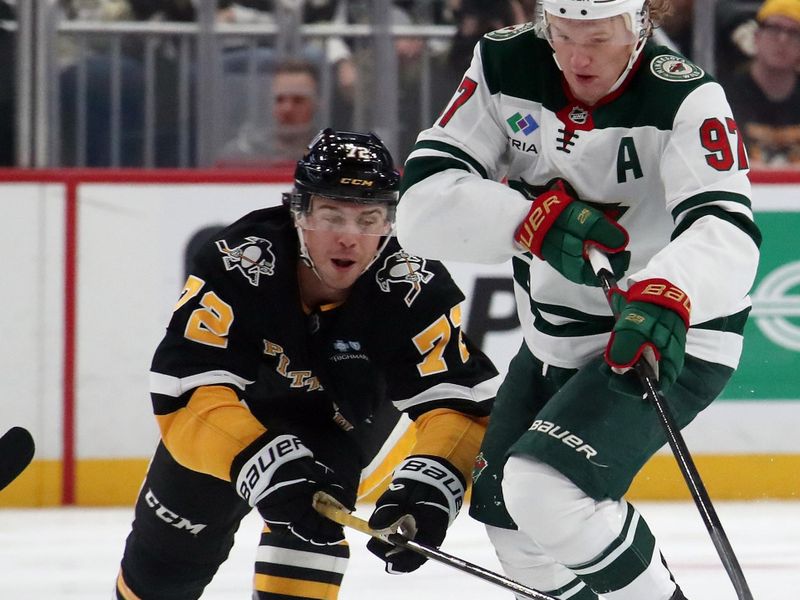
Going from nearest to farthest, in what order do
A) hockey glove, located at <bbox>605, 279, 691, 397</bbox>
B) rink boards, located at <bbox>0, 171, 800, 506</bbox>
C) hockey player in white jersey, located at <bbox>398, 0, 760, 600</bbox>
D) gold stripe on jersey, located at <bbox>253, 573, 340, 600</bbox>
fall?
hockey glove, located at <bbox>605, 279, 691, 397</bbox>, hockey player in white jersey, located at <bbox>398, 0, 760, 600</bbox>, gold stripe on jersey, located at <bbox>253, 573, 340, 600</bbox>, rink boards, located at <bbox>0, 171, 800, 506</bbox>

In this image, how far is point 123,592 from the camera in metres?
2.79

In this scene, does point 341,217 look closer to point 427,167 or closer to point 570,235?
point 427,167

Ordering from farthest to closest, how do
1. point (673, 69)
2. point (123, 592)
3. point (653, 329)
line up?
1. point (123, 592)
2. point (673, 69)
3. point (653, 329)

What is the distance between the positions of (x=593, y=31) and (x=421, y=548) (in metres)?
0.81

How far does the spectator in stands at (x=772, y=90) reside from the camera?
15.9 feet

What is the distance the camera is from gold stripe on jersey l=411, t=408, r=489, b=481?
8.43ft

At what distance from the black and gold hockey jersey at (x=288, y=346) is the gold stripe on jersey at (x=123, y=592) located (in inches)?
12.0

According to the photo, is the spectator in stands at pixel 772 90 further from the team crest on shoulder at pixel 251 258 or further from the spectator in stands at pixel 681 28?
the team crest on shoulder at pixel 251 258

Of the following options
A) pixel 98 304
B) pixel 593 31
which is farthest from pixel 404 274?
pixel 98 304

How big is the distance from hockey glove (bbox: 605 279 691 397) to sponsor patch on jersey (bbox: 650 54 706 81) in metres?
0.37

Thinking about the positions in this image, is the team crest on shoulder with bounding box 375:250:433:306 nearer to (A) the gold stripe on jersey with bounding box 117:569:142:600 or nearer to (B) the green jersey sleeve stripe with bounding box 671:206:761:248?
(B) the green jersey sleeve stripe with bounding box 671:206:761:248

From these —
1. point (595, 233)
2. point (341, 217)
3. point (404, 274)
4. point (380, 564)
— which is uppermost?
point (595, 233)

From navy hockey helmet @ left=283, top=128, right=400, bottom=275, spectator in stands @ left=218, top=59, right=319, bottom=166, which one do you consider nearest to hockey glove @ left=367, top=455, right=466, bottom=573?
navy hockey helmet @ left=283, top=128, right=400, bottom=275

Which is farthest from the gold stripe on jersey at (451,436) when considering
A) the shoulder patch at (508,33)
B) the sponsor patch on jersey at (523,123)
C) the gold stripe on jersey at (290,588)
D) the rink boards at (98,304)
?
the rink boards at (98,304)
